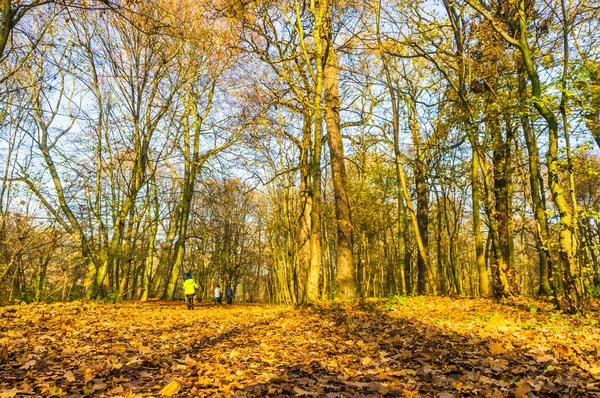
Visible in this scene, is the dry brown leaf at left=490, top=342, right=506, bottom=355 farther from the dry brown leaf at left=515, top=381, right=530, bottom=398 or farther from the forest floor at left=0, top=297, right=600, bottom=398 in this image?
the dry brown leaf at left=515, top=381, right=530, bottom=398

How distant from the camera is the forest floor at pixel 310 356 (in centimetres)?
347

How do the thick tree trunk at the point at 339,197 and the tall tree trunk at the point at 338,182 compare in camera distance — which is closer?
the tall tree trunk at the point at 338,182

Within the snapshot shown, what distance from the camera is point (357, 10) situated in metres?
11.9

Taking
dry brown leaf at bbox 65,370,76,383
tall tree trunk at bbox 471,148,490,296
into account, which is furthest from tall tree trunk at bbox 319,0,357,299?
dry brown leaf at bbox 65,370,76,383

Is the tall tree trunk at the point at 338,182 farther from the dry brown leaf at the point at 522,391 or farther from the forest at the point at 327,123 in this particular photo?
the dry brown leaf at the point at 522,391

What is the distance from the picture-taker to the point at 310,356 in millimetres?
4879

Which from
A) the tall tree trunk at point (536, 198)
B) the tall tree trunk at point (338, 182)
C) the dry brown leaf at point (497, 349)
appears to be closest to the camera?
the dry brown leaf at point (497, 349)

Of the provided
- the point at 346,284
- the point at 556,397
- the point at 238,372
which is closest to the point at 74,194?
the point at 346,284

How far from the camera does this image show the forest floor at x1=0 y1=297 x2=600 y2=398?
11.4 feet

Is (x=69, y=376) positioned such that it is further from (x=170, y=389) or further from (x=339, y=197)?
(x=339, y=197)

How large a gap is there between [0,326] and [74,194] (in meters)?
8.96

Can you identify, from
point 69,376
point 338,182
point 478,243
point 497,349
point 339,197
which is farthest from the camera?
point 338,182

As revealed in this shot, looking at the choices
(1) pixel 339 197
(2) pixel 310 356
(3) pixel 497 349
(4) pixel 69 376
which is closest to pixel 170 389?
(4) pixel 69 376

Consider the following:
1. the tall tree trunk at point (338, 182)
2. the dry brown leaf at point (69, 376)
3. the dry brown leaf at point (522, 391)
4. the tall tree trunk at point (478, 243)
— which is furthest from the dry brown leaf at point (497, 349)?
the tall tree trunk at point (478, 243)
